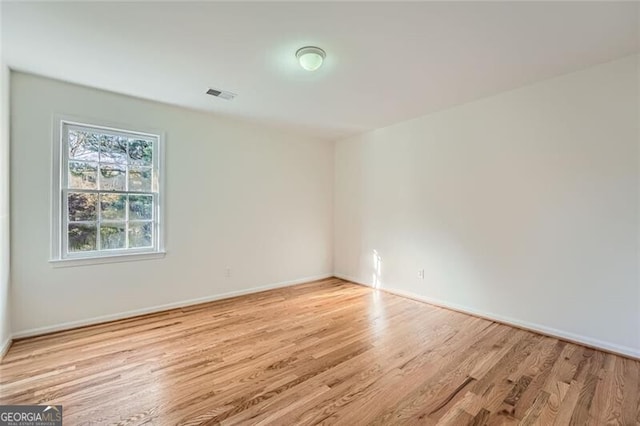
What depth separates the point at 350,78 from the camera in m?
2.79

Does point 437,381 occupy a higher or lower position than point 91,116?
lower

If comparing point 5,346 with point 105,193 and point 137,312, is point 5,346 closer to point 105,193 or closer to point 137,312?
point 137,312

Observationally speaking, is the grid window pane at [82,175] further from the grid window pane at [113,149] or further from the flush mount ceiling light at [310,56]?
the flush mount ceiling light at [310,56]

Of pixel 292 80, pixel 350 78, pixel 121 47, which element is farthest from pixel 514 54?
pixel 121 47

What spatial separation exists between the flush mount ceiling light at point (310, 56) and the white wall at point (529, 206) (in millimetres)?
2081

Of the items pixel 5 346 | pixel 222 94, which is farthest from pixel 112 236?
pixel 222 94

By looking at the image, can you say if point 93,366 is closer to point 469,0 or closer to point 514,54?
point 469,0

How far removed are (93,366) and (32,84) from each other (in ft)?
8.80

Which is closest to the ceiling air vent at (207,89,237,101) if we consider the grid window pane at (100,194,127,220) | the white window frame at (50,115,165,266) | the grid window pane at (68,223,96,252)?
the white window frame at (50,115,165,266)

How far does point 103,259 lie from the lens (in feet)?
10.2

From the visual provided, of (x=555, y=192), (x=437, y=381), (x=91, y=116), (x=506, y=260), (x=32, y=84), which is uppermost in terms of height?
(x=32, y=84)

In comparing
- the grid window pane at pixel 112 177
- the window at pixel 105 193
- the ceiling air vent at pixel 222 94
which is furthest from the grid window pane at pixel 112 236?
the ceiling air vent at pixel 222 94

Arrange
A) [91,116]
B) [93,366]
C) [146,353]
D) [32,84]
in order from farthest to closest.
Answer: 1. [91,116]
2. [32,84]
3. [146,353]
4. [93,366]

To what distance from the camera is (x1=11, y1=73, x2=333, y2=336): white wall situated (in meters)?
2.76
